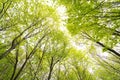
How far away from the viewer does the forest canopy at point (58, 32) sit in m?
6.56

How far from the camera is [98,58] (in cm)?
1534

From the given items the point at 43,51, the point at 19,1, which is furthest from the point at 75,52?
the point at 19,1

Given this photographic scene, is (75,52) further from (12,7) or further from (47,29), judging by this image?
(12,7)

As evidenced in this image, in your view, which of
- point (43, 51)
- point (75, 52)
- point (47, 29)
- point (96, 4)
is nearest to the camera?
point (96, 4)

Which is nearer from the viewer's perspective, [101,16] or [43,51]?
[101,16]

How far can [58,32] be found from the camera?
1472 cm

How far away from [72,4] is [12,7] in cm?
491

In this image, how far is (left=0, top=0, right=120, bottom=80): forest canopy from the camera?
21.5ft

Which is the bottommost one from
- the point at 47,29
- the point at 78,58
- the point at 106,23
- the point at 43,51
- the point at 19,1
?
the point at 78,58

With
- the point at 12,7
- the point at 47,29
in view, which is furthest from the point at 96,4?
the point at 47,29

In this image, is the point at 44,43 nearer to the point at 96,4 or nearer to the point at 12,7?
the point at 12,7

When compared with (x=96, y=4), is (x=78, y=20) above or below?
below

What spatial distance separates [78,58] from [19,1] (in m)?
10.7

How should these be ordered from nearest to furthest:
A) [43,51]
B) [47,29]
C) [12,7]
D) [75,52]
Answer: [12,7] → [47,29] → [43,51] → [75,52]
